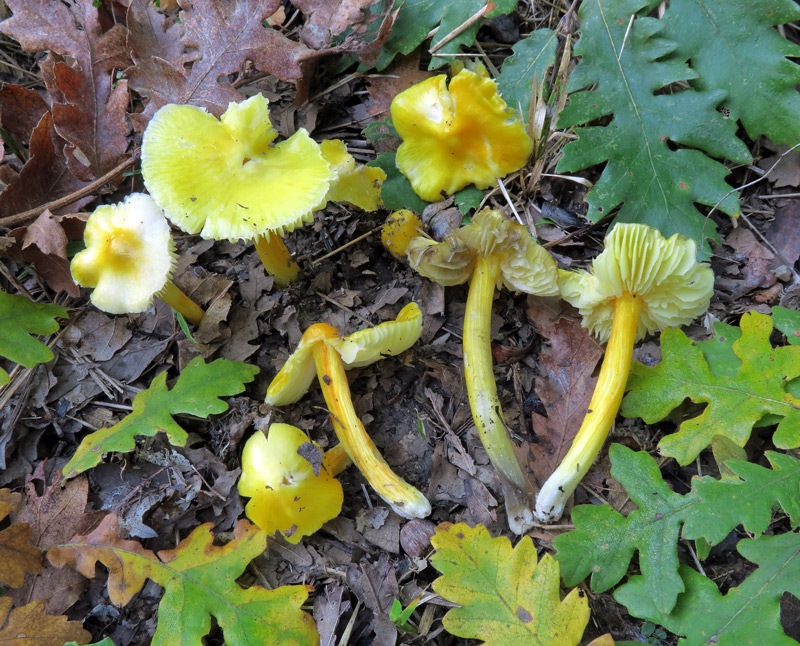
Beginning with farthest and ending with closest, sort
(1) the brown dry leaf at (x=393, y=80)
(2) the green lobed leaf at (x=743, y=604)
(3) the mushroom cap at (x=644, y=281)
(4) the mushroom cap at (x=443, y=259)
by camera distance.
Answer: (1) the brown dry leaf at (x=393, y=80)
(4) the mushroom cap at (x=443, y=259)
(3) the mushroom cap at (x=644, y=281)
(2) the green lobed leaf at (x=743, y=604)

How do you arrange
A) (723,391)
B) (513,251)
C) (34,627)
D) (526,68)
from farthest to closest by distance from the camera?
(526,68)
(513,251)
(723,391)
(34,627)

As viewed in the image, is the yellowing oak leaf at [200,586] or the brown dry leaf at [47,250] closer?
the yellowing oak leaf at [200,586]

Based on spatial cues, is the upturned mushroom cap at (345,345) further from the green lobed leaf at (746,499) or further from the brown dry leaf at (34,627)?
the green lobed leaf at (746,499)

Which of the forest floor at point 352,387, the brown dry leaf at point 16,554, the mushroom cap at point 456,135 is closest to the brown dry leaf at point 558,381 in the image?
the forest floor at point 352,387

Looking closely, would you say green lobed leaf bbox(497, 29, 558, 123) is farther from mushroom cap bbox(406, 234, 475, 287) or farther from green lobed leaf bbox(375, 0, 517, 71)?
mushroom cap bbox(406, 234, 475, 287)

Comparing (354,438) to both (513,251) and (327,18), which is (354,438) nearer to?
(513,251)

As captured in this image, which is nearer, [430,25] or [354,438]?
[354,438]

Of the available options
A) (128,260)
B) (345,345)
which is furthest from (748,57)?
(128,260)
